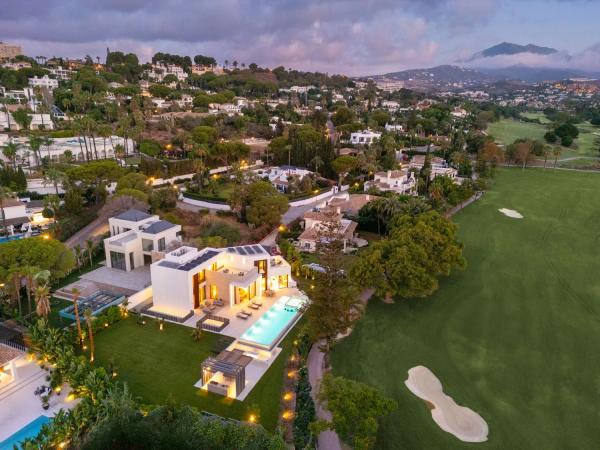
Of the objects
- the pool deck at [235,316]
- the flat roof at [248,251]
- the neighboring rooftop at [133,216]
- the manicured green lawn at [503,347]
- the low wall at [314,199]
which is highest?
the neighboring rooftop at [133,216]

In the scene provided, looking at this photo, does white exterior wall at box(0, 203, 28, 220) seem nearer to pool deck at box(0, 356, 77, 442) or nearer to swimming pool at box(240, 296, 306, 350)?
pool deck at box(0, 356, 77, 442)

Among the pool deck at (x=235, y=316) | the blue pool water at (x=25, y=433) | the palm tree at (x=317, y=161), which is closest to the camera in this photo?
the blue pool water at (x=25, y=433)

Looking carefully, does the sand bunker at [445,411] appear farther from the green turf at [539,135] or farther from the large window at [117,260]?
the green turf at [539,135]

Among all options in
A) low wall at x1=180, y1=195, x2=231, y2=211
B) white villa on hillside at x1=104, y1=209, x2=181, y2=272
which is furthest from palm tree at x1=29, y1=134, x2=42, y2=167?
white villa on hillside at x1=104, y1=209, x2=181, y2=272

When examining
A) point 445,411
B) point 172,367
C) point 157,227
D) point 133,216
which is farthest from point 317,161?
point 445,411

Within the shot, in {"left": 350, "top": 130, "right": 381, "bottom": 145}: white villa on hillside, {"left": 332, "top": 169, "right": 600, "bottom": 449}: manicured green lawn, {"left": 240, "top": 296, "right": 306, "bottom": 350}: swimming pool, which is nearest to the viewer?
{"left": 332, "top": 169, "right": 600, "bottom": 449}: manicured green lawn

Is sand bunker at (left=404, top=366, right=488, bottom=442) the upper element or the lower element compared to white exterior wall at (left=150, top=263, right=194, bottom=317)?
lower

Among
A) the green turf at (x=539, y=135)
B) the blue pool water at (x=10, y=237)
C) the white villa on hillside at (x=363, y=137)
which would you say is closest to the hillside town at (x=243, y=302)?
the blue pool water at (x=10, y=237)

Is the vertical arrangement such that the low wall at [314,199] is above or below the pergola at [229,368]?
Result: below
